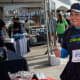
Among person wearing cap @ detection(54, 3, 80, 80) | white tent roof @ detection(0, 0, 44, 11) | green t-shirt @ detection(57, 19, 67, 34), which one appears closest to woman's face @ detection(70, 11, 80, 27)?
person wearing cap @ detection(54, 3, 80, 80)

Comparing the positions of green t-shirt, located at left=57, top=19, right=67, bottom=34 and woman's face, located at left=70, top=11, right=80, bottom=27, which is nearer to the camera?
woman's face, located at left=70, top=11, right=80, bottom=27

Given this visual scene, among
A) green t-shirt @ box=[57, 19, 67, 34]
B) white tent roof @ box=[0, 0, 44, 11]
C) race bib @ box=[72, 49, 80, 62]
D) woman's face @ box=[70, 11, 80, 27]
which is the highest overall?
white tent roof @ box=[0, 0, 44, 11]

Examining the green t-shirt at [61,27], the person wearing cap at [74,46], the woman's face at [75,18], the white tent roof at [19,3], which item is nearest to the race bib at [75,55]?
the person wearing cap at [74,46]

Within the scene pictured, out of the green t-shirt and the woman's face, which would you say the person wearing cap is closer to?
the woman's face

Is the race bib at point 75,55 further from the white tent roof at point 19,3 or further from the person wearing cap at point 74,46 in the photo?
the white tent roof at point 19,3

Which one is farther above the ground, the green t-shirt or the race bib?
the race bib

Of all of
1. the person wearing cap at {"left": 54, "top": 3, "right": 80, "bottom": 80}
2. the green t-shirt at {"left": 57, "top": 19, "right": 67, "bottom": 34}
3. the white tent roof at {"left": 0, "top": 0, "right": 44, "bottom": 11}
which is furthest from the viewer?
the white tent roof at {"left": 0, "top": 0, "right": 44, "bottom": 11}

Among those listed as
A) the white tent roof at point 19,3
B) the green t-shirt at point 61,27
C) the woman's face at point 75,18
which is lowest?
the green t-shirt at point 61,27

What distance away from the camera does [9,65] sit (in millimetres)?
3154

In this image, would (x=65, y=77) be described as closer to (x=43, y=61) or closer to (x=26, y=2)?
(x=43, y=61)

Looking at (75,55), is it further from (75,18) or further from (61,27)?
(61,27)

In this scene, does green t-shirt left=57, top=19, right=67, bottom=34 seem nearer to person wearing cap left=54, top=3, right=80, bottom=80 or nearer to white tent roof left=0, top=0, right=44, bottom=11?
white tent roof left=0, top=0, right=44, bottom=11

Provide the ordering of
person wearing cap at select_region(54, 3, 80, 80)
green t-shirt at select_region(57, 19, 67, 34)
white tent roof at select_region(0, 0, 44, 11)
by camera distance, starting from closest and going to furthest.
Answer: person wearing cap at select_region(54, 3, 80, 80) → green t-shirt at select_region(57, 19, 67, 34) → white tent roof at select_region(0, 0, 44, 11)

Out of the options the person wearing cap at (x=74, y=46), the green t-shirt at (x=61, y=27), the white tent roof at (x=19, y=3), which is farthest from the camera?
the white tent roof at (x=19, y=3)
